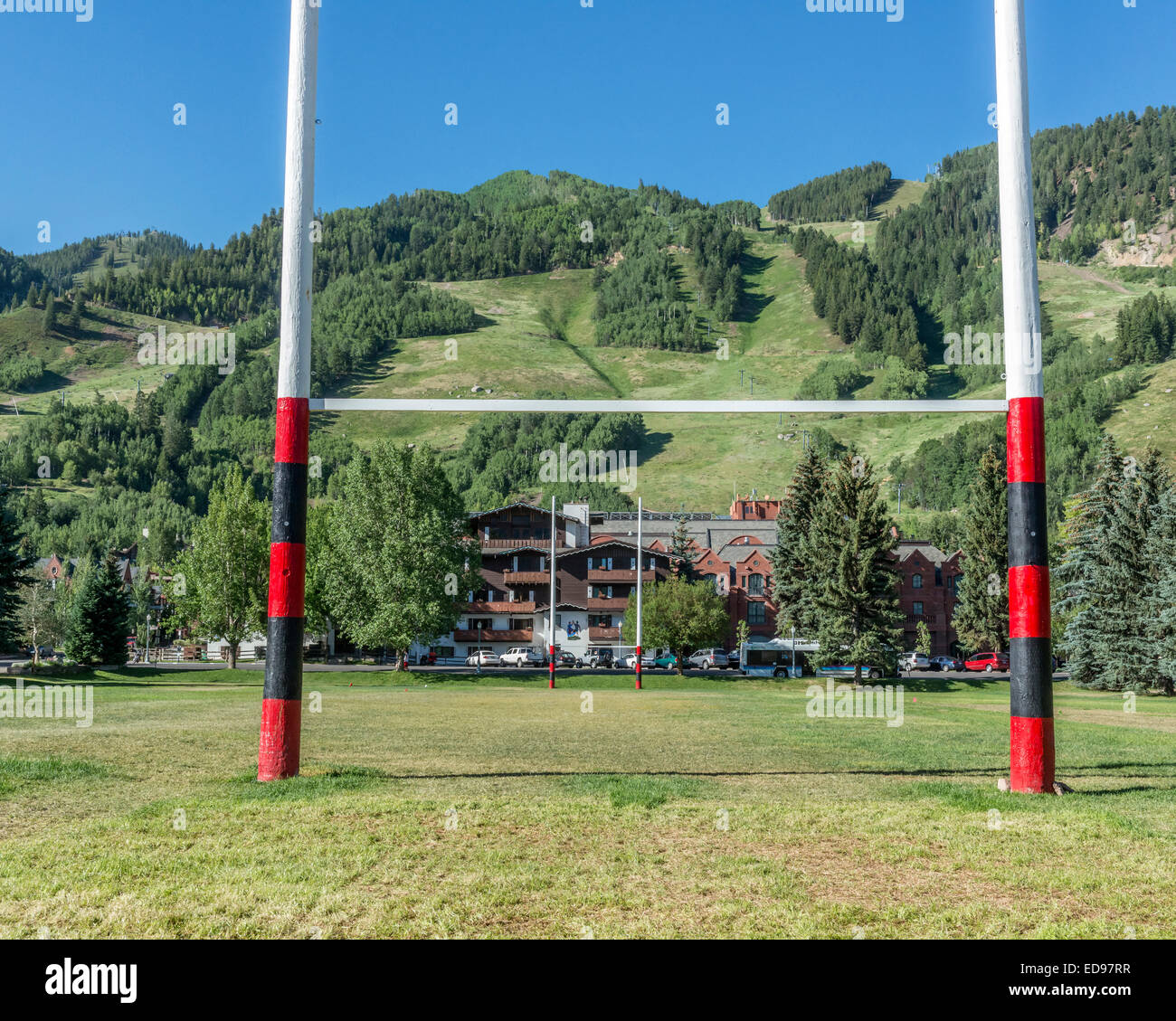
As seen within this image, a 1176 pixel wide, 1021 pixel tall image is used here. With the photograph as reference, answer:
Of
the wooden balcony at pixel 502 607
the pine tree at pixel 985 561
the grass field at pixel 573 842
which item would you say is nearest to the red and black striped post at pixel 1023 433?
the grass field at pixel 573 842

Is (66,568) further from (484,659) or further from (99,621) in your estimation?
(99,621)

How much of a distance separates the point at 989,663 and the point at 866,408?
70918mm

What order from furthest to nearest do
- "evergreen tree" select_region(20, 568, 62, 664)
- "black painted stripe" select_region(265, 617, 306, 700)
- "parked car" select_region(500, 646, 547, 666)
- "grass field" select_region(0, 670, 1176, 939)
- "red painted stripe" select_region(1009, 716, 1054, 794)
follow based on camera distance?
"parked car" select_region(500, 646, 547, 666) < "evergreen tree" select_region(20, 568, 62, 664) < "black painted stripe" select_region(265, 617, 306, 700) < "red painted stripe" select_region(1009, 716, 1054, 794) < "grass field" select_region(0, 670, 1176, 939)

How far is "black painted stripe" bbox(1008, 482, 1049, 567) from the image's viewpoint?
951 centimetres

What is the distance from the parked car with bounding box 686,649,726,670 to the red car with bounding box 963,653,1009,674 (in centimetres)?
1920

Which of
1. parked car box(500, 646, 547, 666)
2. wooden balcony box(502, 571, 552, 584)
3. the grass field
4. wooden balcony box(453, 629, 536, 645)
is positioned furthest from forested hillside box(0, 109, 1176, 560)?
wooden balcony box(453, 629, 536, 645)

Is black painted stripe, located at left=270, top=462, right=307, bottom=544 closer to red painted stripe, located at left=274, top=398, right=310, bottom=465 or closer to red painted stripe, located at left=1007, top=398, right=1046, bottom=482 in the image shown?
red painted stripe, located at left=274, top=398, right=310, bottom=465

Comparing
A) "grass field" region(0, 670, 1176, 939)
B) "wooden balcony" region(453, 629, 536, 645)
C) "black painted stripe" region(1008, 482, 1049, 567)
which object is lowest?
"wooden balcony" region(453, 629, 536, 645)

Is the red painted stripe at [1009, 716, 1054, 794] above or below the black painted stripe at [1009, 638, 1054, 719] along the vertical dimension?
below

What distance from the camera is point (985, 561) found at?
222 ft

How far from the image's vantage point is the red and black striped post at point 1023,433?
31.1 ft

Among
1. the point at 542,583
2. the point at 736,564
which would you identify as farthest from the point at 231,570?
the point at 736,564
